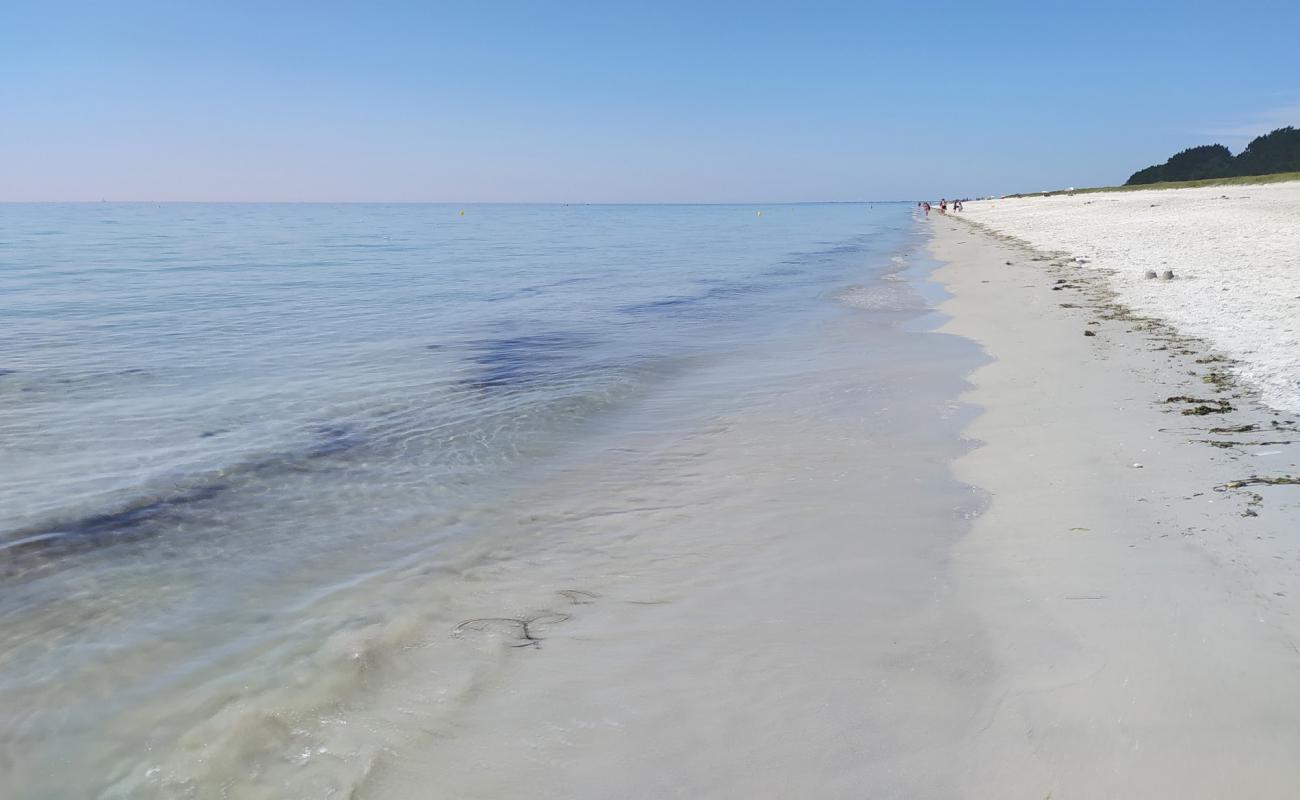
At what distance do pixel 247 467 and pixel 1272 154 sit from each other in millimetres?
103431

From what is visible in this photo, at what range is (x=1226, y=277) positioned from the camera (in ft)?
43.4

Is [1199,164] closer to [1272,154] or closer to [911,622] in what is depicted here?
[1272,154]

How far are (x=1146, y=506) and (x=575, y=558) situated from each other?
362 centimetres

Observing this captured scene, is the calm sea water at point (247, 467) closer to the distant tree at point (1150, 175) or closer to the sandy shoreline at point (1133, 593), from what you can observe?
the sandy shoreline at point (1133, 593)

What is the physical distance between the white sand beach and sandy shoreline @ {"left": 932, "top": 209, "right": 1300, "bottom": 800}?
47.5 inches

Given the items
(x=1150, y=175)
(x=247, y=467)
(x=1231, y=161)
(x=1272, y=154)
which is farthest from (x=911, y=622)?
(x=1150, y=175)

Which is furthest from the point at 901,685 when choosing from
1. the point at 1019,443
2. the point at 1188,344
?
the point at 1188,344

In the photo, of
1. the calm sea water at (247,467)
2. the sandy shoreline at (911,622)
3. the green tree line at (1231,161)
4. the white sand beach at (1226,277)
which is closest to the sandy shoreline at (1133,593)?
the sandy shoreline at (911,622)

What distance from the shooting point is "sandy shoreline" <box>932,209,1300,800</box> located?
2.59 metres

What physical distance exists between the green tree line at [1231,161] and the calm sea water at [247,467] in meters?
85.8

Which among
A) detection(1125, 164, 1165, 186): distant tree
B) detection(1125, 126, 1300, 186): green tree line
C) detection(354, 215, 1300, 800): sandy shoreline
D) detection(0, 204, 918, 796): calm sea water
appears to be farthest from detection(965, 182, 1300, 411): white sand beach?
detection(1125, 164, 1165, 186): distant tree

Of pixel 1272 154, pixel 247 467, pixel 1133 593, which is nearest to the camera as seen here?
pixel 1133 593

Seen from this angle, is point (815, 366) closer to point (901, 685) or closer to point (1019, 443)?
point (1019, 443)

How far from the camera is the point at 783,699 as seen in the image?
10.2ft
